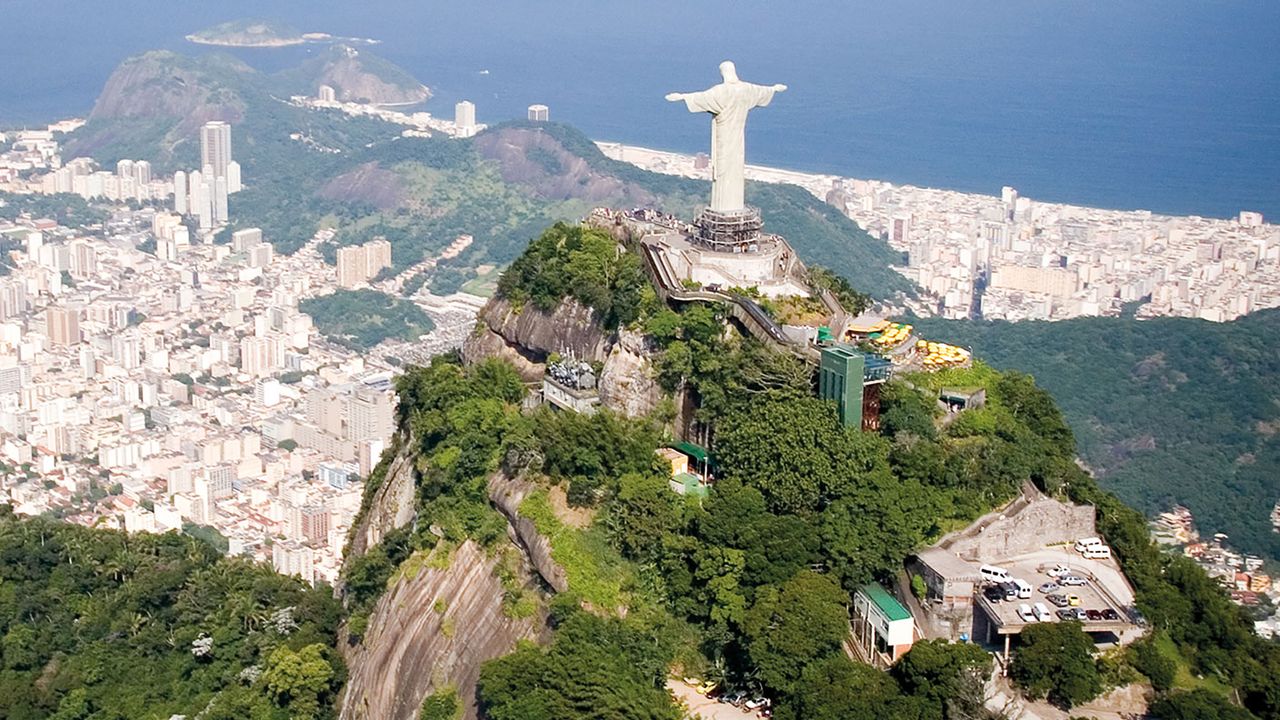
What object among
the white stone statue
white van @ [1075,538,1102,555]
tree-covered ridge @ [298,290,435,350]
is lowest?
tree-covered ridge @ [298,290,435,350]

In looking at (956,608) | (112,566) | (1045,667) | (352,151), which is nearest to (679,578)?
(956,608)

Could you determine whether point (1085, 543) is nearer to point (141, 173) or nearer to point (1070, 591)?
point (1070, 591)

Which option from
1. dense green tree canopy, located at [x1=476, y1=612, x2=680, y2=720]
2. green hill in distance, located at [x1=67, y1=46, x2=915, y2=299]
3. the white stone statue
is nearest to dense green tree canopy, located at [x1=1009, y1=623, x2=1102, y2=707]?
dense green tree canopy, located at [x1=476, y1=612, x2=680, y2=720]

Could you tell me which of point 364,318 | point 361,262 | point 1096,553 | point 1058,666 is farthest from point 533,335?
point 361,262

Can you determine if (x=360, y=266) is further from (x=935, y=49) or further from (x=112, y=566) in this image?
(x=935, y=49)

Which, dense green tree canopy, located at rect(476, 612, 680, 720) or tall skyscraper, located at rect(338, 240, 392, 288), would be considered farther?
tall skyscraper, located at rect(338, 240, 392, 288)

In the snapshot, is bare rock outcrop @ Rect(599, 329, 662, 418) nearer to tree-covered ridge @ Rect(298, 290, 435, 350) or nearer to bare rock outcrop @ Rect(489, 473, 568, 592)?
bare rock outcrop @ Rect(489, 473, 568, 592)
